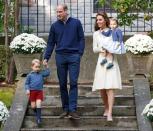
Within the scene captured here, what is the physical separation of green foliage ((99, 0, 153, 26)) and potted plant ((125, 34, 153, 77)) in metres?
1.32

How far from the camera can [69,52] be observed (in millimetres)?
11344

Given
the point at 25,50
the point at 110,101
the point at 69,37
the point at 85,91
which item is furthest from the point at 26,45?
the point at 110,101

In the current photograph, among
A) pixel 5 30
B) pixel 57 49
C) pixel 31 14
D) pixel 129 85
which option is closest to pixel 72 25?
pixel 57 49

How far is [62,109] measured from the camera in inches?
470

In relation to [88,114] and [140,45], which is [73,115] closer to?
[88,114]

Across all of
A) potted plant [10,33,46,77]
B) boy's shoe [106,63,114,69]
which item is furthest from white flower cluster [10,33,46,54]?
boy's shoe [106,63,114,69]

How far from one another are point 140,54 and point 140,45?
0.20m

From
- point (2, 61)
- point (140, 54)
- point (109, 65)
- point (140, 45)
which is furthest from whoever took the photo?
point (2, 61)

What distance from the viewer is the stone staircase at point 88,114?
37.5ft

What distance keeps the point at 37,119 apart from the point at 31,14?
604 cm

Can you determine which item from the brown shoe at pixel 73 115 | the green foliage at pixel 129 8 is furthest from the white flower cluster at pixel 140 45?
the brown shoe at pixel 73 115

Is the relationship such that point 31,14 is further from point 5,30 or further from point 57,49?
point 57,49

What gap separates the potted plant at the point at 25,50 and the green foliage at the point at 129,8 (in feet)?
6.33

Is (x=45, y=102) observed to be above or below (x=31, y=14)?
below
